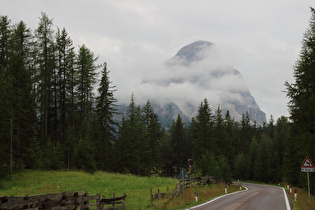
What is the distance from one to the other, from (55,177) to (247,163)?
62596 millimetres

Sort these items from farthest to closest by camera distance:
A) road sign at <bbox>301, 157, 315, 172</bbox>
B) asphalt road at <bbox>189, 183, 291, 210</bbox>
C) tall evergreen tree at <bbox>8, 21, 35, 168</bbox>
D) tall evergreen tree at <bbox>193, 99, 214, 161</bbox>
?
tall evergreen tree at <bbox>193, 99, 214, 161</bbox>, tall evergreen tree at <bbox>8, 21, 35, 168</bbox>, road sign at <bbox>301, 157, 315, 172</bbox>, asphalt road at <bbox>189, 183, 291, 210</bbox>

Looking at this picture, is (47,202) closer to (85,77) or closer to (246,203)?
(246,203)

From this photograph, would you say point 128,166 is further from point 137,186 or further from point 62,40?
point 62,40

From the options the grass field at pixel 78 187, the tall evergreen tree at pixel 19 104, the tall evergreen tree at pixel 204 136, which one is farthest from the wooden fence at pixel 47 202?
the tall evergreen tree at pixel 204 136

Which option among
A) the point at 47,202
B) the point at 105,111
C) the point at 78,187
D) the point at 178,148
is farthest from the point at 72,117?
the point at 178,148

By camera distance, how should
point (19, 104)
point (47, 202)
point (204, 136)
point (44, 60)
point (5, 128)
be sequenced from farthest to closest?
1. point (204, 136)
2. point (44, 60)
3. point (19, 104)
4. point (5, 128)
5. point (47, 202)

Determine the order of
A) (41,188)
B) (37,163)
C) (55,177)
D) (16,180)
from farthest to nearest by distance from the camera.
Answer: (37,163)
(55,177)
(16,180)
(41,188)

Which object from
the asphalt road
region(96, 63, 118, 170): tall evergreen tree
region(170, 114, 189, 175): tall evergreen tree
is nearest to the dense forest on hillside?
region(96, 63, 118, 170): tall evergreen tree

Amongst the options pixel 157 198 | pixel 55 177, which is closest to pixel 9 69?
pixel 55 177

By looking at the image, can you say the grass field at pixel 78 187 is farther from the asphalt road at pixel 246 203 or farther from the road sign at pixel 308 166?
the road sign at pixel 308 166

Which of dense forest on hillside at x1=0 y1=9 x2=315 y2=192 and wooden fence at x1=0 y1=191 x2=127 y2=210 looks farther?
dense forest on hillside at x1=0 y1=9 x2=315 y2=192

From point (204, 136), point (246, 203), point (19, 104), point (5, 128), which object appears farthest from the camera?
point (204, 136)

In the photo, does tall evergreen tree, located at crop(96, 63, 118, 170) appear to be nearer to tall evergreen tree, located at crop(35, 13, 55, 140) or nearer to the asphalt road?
tall evergreen tree, located at crop(35, 13, 55, 140)

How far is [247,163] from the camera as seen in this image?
7631cm
